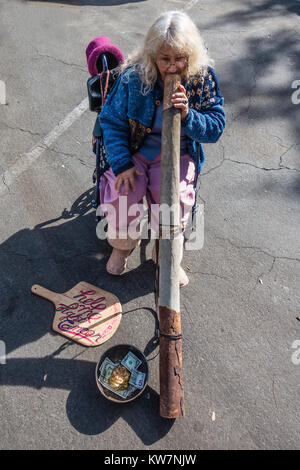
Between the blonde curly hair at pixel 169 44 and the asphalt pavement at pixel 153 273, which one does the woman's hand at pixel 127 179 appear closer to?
the blonde curly hair at pixel 169 44

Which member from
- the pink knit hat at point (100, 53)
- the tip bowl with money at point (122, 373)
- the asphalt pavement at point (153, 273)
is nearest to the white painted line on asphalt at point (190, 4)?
the asphalt pavement at point (153, 273)

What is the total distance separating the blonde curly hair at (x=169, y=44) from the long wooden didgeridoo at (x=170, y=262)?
0.43ft

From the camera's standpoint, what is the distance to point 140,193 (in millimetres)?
2729

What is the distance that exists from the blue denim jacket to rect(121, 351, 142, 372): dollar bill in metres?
1.19

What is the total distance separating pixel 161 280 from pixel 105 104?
1.19 m

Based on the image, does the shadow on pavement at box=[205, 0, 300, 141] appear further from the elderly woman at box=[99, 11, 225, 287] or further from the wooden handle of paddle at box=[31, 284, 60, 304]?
the wooden handle of paddle at box=[31, 284, 60, 304]

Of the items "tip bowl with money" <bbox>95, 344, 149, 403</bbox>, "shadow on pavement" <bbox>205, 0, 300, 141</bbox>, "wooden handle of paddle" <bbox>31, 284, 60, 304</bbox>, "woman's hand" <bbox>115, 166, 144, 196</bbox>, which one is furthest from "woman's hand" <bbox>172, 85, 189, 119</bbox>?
"shadow on pavement" <bbox>205, 0, 300, 141</bbox>

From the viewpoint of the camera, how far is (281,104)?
485 centimetres

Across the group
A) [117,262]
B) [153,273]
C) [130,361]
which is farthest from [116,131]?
[130,361]

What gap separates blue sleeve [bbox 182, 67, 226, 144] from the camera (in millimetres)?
2408

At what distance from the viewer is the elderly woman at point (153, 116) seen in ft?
7.28

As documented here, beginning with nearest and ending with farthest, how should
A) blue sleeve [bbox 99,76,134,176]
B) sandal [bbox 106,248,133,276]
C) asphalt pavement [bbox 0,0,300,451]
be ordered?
1. asphalt pavement [bbox 0,0,300,451]
2. blue sleeve [bbox 99,76,134,176]
3. sandal [bbox 106,248,133,276]
